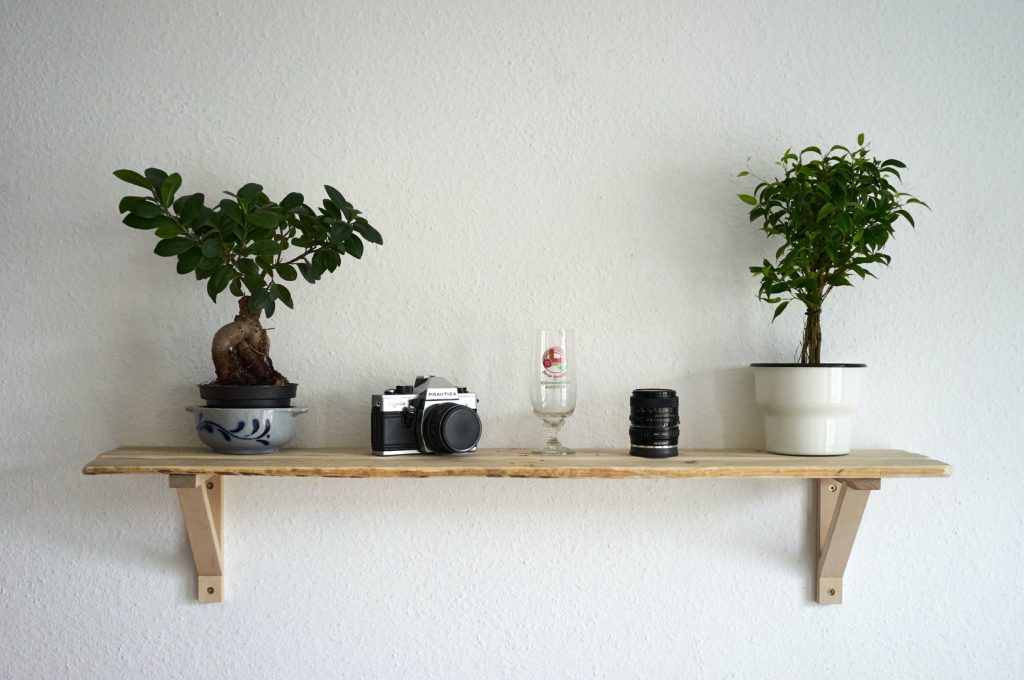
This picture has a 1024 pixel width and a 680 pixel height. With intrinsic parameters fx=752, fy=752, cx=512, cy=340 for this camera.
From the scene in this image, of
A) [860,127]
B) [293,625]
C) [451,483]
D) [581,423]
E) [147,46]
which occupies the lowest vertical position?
[293,625]

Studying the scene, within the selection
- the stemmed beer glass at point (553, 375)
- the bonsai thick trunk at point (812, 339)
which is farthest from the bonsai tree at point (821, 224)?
the stemmed beer glass at point (553, 375)

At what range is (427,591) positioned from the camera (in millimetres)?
A: 1272

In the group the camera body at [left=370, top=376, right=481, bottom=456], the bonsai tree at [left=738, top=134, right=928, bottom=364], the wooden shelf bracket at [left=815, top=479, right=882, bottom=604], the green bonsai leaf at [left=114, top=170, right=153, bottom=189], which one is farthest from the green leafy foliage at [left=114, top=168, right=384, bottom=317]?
the wooden shelf bracket at [left=815, top=479, right=882, bottom=604]

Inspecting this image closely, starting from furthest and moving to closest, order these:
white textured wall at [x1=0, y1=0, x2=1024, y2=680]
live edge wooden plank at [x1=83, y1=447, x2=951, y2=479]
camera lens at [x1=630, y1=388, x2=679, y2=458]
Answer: white textured wall at [x1=0, y1=0, x2=1024, y2=680] → camera lens at [x1=630, y1=388, x2=679, y2=458] → live edge wooden plank at [x1=83, y1=447, x2=951, y2=479]

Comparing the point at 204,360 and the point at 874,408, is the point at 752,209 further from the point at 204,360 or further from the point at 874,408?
the point at 204,360

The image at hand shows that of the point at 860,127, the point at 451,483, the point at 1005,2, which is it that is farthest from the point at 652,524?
the point at 1005,2

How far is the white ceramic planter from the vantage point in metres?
1.16

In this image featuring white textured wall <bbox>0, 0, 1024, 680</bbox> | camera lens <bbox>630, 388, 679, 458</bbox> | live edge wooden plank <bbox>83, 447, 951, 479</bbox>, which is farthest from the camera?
white textured wall <bbox>0, 0, 1024, 680</bbox>

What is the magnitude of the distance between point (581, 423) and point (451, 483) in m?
0.25

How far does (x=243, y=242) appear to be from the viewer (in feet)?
3.53

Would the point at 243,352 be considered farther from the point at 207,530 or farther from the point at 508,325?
the point at 508,325

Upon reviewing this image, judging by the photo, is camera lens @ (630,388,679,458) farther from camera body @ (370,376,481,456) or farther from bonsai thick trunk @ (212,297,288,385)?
bonsai thick trunk @ (212,297,288,385)

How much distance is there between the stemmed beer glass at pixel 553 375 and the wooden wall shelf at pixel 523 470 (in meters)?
0.07

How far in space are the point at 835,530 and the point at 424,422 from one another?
2.28 ft
